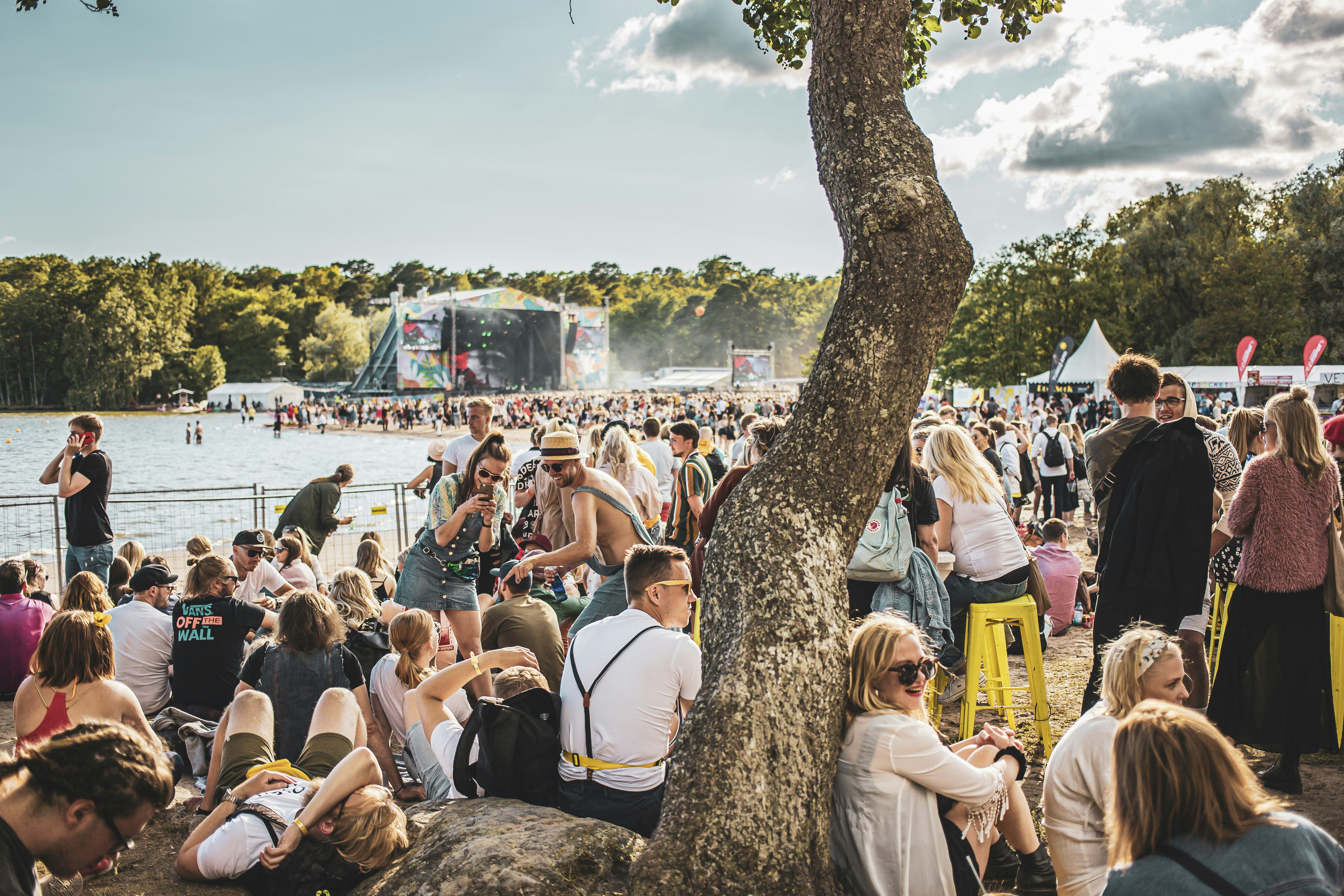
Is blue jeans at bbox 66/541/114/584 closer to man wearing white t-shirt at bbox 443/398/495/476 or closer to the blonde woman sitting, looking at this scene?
man wearing white t-shirt at bbox 443/398/495/476

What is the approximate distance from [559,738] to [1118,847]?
1.87m

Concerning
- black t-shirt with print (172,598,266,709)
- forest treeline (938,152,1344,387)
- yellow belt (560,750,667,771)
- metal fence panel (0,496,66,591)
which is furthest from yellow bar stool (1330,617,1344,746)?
forest treeline (938,152,1344,387)

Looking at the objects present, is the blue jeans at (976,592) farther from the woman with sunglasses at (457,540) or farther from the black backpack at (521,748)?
the woman with sunglasses at (457,540)

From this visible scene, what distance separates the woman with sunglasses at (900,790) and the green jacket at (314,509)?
725cm

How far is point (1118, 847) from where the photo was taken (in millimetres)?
1889

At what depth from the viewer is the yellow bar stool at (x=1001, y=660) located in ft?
14.3

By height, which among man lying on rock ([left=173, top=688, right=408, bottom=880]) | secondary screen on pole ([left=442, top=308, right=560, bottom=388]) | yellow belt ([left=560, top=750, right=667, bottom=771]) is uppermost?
secondary screen on pole ([left=442, top=308, right=560, bottom=388])

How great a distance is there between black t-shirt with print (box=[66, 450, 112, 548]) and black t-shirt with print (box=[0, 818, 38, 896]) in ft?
20.7

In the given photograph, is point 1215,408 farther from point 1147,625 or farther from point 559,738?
point 559,738

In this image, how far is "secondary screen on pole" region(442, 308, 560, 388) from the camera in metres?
72.7

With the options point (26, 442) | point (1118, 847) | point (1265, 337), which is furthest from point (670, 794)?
point (26, 442)

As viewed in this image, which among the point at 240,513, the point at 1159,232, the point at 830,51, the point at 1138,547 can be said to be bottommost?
the point at 240,513

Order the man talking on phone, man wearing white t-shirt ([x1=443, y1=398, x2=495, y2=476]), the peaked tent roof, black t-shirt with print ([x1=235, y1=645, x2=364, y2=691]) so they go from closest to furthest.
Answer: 1. black t-shirt with print ([x1=235, y1=645, x2=364, y2=691])
2. the man talking on phone
3. man wearing white t-shirt ([x1=443, y1=398, x2=495, y2=476])
4. the peaked tent roof

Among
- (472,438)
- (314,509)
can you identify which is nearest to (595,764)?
A: (472,438)
